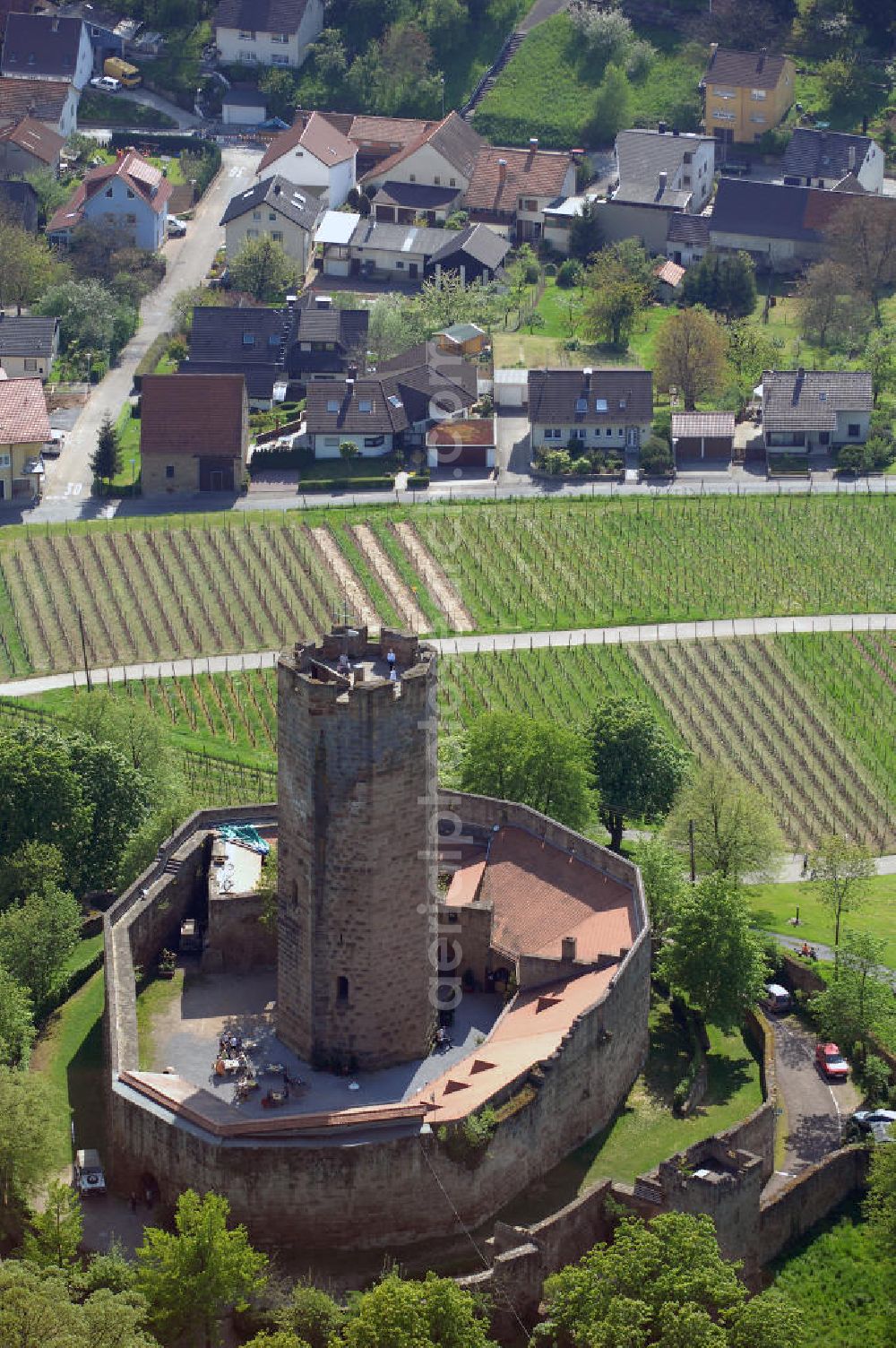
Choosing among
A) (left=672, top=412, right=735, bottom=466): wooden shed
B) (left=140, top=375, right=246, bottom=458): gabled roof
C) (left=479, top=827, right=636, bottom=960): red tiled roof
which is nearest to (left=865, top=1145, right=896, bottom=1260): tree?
(left=479, top=827, right=636, bottom=960): red tiled roof

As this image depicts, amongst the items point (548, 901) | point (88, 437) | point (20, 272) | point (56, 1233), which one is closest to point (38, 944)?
point (56, 1233)

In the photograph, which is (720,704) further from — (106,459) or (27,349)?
(27,349)

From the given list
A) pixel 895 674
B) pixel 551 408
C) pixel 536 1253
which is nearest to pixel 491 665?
pixel 895 674

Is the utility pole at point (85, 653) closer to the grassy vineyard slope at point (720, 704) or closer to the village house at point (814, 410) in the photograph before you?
the grassy vineyard slope at point (720, 704)

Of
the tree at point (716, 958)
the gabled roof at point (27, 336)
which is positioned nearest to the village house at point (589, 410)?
the gabled roof at point (27, 336)

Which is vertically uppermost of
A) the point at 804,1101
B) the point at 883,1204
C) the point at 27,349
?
the point at 27,349

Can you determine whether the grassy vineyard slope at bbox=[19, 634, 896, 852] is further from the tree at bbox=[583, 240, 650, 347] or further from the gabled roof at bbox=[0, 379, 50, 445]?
the tree at bbox=[583, 240, 650, 347]

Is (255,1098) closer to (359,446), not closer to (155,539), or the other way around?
(155,539)
